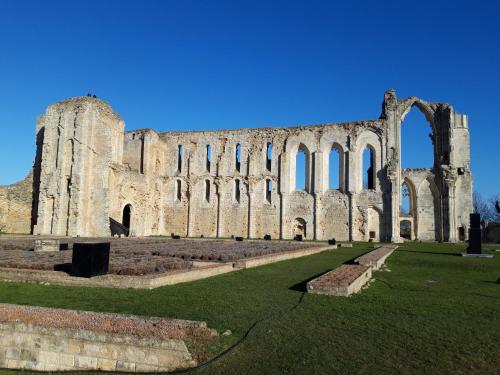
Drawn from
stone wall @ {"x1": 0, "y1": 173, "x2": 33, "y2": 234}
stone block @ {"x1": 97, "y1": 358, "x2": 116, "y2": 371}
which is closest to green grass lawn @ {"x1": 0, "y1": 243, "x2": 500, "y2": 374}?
stone block @ {"x1": 97, "y1": 358, "x2": 116, "y2": 371}

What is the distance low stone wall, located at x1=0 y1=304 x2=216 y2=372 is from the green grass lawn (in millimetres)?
389

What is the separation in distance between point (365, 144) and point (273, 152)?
7.24 m

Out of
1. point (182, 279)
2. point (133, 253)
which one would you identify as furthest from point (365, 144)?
point (182, 279)

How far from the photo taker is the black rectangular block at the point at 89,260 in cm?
785

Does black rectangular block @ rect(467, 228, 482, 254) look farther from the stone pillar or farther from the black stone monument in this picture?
the stone pillar

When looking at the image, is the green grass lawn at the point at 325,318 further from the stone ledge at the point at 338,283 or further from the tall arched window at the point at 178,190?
the tall arched window at the point at 178,190

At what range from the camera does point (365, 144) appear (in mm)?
32062

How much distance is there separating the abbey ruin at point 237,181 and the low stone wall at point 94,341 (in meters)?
23.9

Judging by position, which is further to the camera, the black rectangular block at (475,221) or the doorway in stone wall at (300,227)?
the doorway in stone wall at (300,227)

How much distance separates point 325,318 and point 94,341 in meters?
2.75

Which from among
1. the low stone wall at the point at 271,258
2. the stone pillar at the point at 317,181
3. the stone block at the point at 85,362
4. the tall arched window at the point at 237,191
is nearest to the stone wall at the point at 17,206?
the tall arched window at the point at 237,191

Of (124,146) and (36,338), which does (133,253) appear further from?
(124,146)

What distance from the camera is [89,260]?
25.8 ft

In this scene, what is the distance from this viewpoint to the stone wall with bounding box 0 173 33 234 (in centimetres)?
2919
